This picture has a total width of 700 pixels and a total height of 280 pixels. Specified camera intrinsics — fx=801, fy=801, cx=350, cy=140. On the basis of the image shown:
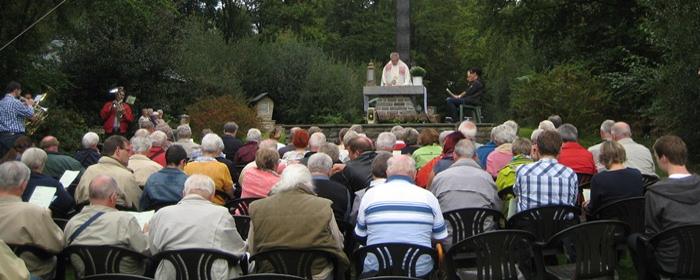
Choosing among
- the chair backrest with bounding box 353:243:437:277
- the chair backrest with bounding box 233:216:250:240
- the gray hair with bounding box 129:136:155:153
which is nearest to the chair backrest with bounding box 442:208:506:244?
the chair backrest with bounding box 353:243:437:277

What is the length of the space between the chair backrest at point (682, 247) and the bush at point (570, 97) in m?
13.5

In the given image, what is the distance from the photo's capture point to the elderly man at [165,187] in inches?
242

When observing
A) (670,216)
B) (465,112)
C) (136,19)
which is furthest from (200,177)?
(465,112)

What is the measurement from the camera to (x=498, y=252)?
458 cm

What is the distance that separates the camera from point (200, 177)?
4863mm

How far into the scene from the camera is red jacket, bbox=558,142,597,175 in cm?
708

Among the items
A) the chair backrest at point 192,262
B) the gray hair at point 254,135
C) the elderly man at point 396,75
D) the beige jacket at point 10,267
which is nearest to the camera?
the beige jacket at point 10,267

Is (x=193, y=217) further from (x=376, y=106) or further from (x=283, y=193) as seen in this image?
(x=376, y=106)

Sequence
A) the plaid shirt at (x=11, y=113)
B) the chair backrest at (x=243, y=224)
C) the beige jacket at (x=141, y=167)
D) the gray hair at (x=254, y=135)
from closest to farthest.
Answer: the chair backrest at (x=243, y=224)
the beige jacket at (x=141, y=167)
the gray hair at (x=254, y=135)
the plaid shirt at (x=11, y=113)

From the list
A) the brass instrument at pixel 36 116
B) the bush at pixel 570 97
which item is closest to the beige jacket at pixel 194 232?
the brass instrument at pixel 36 116

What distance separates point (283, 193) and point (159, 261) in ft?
2.69

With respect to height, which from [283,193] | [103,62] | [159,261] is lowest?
[159,261]

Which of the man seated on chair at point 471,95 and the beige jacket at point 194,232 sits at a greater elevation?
the man seated on chair at point 471,95

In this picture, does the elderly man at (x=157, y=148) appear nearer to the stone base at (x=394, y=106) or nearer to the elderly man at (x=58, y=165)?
the elderly man at (x=58, y=165)
